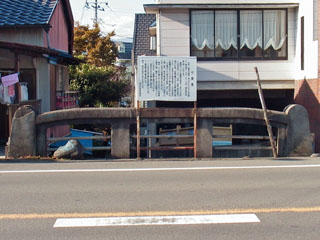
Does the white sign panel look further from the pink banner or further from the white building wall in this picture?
the white building wall

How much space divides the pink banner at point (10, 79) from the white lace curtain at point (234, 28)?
279 inches

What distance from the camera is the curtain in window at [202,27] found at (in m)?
17.1

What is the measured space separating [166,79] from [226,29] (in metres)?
5.94

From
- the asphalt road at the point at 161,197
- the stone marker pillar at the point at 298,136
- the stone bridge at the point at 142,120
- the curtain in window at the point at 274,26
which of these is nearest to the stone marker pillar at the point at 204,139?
the stone bridge at the point at 142,120

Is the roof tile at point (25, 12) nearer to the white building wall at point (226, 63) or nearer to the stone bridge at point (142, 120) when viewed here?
the white building wall at point (226, 63)

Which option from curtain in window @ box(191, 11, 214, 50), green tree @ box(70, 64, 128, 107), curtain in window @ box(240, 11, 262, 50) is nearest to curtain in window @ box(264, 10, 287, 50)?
curtain in window @ box(240, 11, 262, 50)

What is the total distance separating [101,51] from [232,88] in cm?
1978

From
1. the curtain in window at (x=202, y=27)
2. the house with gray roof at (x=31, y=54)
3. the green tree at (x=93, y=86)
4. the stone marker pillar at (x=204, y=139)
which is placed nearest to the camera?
the stone marker pillar at (x=204, y=139)

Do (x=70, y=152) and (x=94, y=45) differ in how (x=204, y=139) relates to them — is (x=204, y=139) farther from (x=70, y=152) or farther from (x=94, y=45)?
(x=94, y=45)

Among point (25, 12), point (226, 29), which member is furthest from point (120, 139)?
point (226, 29)

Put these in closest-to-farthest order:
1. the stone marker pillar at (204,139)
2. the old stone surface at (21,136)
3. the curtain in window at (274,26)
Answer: the old stone surface at (21,136)
the stone marker pillar at (204,139)
the curtain in window at (274,26)

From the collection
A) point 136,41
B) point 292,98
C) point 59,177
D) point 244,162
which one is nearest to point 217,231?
point 59,177

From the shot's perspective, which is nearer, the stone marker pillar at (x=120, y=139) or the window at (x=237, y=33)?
the stone marker pillar at (x=120, y=139)

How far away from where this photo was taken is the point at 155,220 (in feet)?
20.5
